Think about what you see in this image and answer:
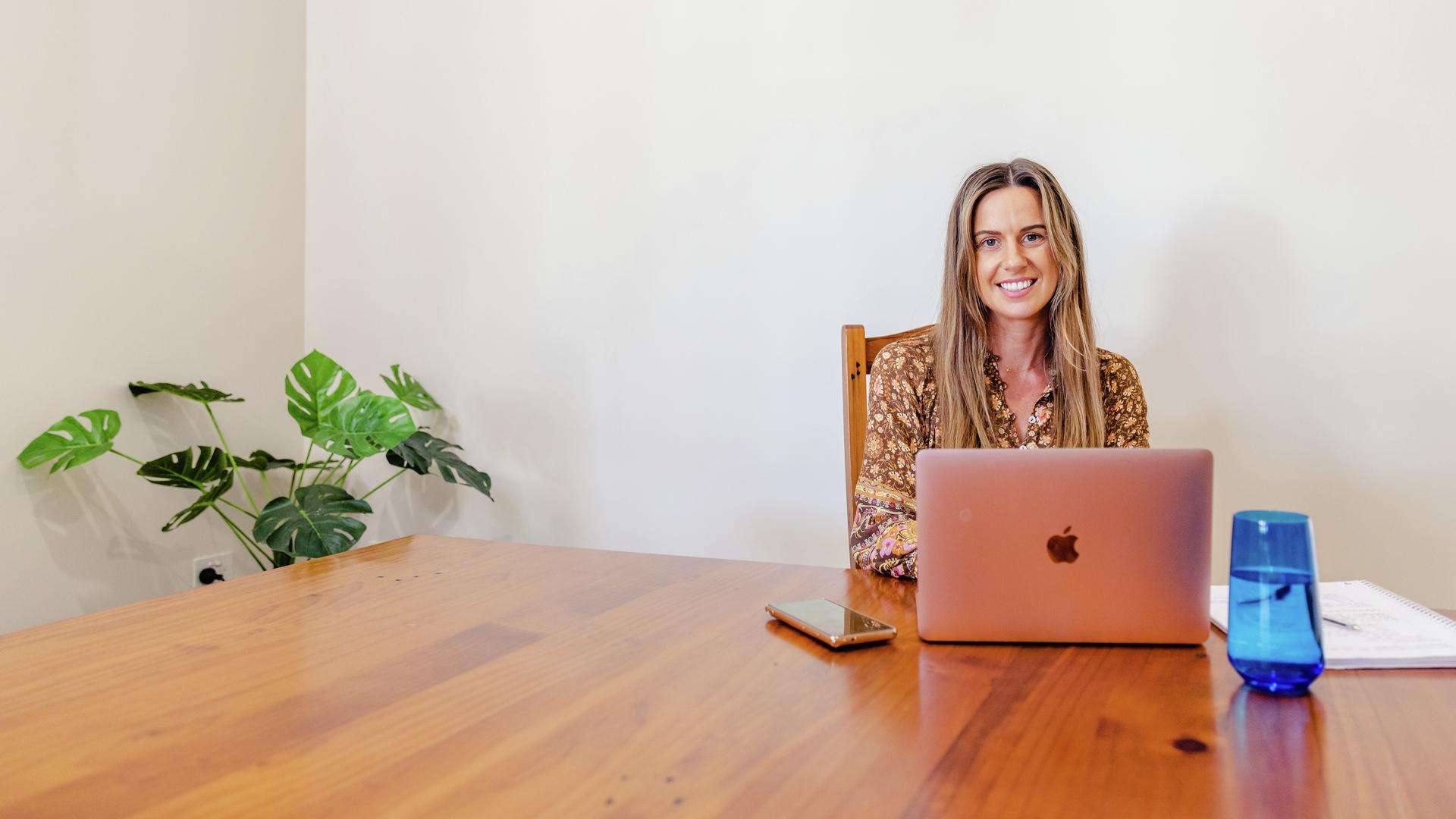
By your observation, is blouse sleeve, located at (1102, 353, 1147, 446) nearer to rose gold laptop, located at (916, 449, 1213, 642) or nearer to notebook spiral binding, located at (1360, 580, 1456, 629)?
notebook spiral binding, located at (1360, 580, 1456, 629)

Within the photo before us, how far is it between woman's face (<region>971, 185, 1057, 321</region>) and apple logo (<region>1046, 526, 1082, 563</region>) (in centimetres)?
88

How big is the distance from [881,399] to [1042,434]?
0.98ft

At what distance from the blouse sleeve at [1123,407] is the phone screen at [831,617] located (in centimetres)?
92

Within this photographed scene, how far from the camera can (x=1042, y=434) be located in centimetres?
165

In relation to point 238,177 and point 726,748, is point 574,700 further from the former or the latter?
point 238,177

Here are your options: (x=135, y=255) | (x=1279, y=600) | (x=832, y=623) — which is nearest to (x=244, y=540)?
(x=135, y=255)

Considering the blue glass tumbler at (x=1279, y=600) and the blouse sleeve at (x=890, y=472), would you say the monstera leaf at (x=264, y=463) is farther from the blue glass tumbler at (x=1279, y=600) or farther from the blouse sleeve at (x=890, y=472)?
the blue glass tumbler at (x=1279, y=600)

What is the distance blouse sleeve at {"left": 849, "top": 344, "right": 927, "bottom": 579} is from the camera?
1.20 meters

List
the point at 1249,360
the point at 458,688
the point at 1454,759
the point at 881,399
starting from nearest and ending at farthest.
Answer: the point at 1454,759 → the point at 458,688 → the point at 881,399 → the point at 1249,360

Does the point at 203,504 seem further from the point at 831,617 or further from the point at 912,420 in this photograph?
the point at 831,617

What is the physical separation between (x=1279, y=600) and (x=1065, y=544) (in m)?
0.17

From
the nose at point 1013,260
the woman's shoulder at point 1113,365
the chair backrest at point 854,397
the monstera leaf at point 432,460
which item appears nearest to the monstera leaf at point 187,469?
the monstera leaf at point 432,460

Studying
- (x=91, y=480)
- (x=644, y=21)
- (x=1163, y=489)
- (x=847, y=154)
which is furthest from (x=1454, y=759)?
(x=91, y=480)

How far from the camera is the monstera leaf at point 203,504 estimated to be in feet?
7.15
